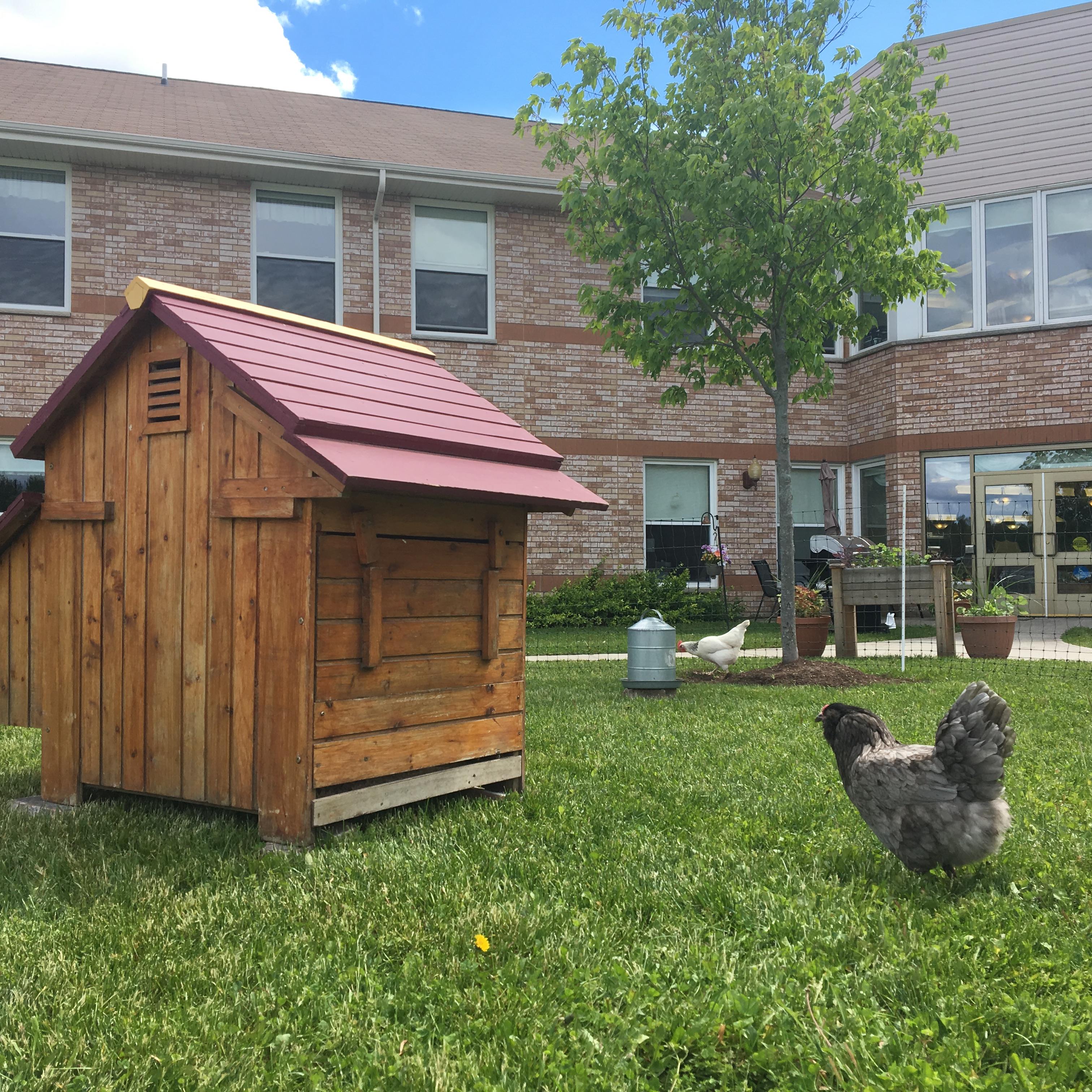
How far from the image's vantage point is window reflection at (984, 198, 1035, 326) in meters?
16.7

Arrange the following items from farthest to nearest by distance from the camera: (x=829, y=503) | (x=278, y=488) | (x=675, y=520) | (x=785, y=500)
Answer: (x=675, y=520), (x=829, y=503), (x=785, y=500), (x=278, y=488)

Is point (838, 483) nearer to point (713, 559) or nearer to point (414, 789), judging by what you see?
point (713, 559)

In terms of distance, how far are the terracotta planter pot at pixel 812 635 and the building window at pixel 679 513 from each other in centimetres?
510

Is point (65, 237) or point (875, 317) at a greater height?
point (65, 237)

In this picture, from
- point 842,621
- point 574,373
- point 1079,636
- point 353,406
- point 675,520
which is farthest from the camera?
point 675,520

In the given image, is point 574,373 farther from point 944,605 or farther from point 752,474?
point 944,605

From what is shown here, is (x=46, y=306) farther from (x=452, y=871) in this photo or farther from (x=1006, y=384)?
(x=1006, y=384)

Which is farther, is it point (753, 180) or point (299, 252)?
point (299, 252)

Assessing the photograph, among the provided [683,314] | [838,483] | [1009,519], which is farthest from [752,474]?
[683,314]

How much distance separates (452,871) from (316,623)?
1.13m

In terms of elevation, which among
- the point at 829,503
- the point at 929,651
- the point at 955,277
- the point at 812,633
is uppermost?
the point at 955,277

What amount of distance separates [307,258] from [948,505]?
11.1 m

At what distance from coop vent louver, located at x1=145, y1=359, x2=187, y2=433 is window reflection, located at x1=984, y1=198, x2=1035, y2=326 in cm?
1543

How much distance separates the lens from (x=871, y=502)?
58.9 ft
